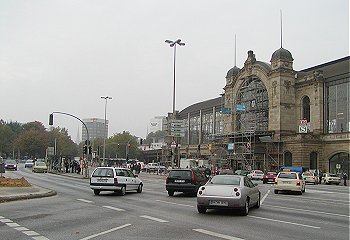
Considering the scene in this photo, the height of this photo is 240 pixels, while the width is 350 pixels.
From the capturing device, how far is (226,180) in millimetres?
15594

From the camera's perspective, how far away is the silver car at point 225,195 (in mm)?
14561

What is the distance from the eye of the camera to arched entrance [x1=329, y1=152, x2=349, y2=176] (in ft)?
200

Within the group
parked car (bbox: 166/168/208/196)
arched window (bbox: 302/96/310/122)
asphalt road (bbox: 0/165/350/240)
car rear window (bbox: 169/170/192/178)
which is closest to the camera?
asphalt road (bbox: 0/165/350/240)

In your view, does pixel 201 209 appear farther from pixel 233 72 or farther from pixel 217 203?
pixel 233 72

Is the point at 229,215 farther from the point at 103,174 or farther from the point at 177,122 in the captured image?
the point at 177,122

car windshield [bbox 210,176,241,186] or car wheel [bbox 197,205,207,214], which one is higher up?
car windshield [bbox 210,176,241,186]

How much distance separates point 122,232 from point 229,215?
5.13 meters

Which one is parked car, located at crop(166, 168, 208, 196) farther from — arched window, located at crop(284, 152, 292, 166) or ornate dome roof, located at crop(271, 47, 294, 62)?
ornate dome roof, located at crop(271, 47, 294, 62)

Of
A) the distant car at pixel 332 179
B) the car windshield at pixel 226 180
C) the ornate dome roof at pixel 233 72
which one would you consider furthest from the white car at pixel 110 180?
the ornate dome roof at pixel 233 72

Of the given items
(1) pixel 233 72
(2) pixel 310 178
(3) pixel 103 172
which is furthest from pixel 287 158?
(3) pixel 103 172

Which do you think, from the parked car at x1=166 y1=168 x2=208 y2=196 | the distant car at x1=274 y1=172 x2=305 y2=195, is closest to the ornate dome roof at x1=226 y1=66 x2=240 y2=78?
the distant car at x1=274 y1=172 x2=305 y2=195

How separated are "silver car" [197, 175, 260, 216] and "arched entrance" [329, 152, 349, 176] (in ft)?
163

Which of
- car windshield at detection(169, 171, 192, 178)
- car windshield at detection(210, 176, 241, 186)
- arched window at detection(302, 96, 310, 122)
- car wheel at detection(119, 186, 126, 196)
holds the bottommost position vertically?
car wheel at detection(119, 186, 126, 196)

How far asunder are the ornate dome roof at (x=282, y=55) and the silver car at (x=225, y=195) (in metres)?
57.1
